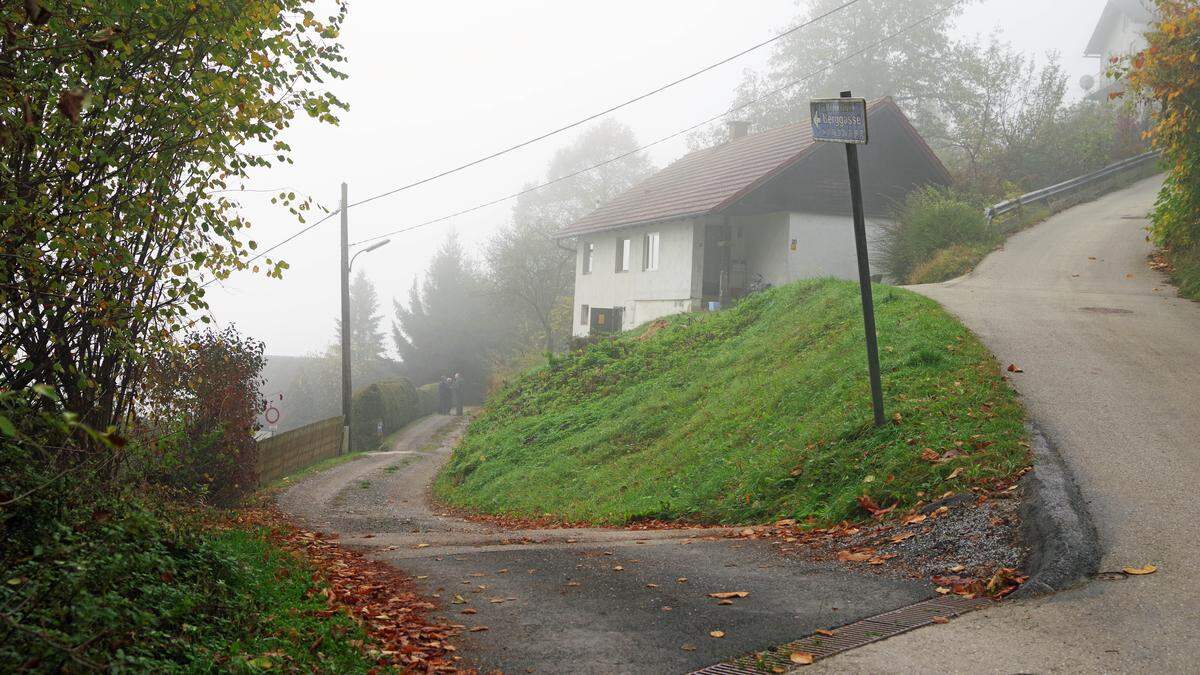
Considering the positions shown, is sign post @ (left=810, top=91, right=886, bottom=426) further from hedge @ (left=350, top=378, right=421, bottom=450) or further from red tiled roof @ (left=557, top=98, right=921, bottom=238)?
hedge @ (left=350, top=378, right=421, bottom=450)

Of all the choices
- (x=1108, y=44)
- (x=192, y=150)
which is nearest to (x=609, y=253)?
(x=192, y=150)

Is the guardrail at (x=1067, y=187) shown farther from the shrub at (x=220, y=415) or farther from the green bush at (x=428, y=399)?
the green bush at (x=428, y=399)

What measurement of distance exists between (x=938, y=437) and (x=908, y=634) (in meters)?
4.19

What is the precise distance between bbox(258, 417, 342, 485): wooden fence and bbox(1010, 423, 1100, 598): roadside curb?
672 inches

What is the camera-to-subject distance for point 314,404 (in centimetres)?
5838

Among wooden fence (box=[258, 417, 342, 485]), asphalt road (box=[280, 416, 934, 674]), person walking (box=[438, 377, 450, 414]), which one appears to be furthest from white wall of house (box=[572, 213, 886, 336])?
asphalt road (box=[280, 416, 934, 674])

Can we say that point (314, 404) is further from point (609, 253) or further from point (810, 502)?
point (810, 502)

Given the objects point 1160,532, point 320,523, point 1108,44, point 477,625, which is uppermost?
point 1108,44

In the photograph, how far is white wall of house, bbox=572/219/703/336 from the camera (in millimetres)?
29297

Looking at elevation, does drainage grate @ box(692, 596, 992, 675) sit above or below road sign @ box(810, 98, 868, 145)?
below

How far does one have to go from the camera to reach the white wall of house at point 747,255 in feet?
93.6

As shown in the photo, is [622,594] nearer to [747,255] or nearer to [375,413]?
[747,255]

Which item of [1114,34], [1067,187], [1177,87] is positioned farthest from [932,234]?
[1114,34]

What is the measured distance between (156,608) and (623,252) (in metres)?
30.2
